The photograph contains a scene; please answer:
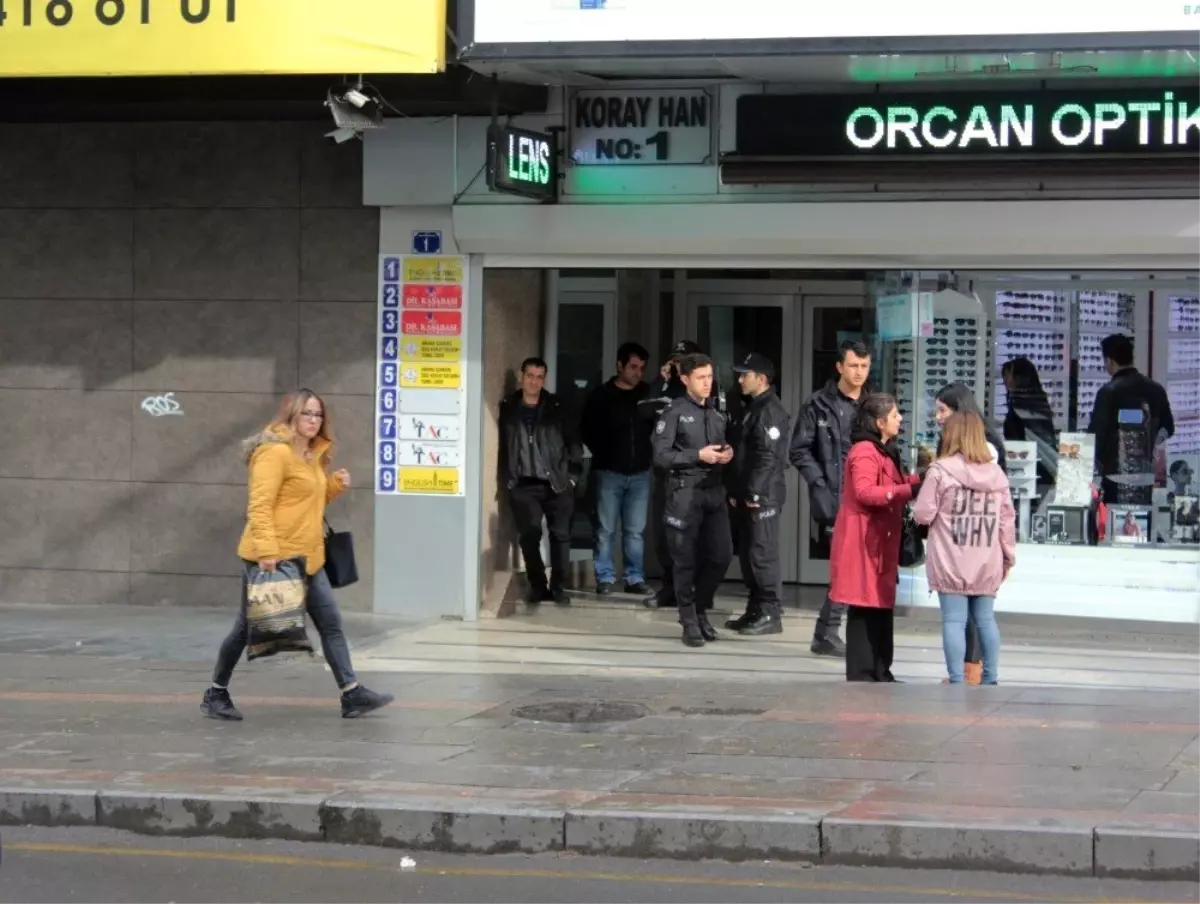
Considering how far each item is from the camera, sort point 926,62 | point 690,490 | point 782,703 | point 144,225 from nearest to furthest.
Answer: point 782,703, point 926,62, point 690,490, point 144,225

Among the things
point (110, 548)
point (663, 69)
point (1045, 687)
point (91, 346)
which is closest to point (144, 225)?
point (91, 346)

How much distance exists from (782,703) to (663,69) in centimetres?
454

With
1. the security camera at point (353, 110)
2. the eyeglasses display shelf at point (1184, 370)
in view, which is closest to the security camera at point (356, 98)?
the security camera at point (353, 110)

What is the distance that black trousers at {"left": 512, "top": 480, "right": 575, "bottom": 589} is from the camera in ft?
42.2

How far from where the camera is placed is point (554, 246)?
486 inches

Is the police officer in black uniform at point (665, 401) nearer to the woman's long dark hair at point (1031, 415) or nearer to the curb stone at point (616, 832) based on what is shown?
the woman's long dark hair at point (1031, 415)

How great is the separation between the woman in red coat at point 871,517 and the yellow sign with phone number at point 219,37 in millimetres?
3571

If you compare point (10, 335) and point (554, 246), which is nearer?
point (554, 246)

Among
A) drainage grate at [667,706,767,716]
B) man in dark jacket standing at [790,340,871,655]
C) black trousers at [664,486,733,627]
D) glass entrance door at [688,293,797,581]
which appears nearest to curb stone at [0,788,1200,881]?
drainage grate at [667,706,767,716]

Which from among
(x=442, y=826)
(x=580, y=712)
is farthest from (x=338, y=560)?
(x=442, y=826)

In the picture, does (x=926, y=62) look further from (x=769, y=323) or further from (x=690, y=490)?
(x=769, y=323)

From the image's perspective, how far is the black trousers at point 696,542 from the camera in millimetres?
11281

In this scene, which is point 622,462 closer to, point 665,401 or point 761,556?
point 665,401

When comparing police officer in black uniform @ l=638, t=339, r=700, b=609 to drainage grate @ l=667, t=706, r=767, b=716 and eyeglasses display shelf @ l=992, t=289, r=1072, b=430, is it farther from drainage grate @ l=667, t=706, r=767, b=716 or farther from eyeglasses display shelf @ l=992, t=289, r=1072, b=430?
drainage grate @ l=667, t=706, r=767, b=716
